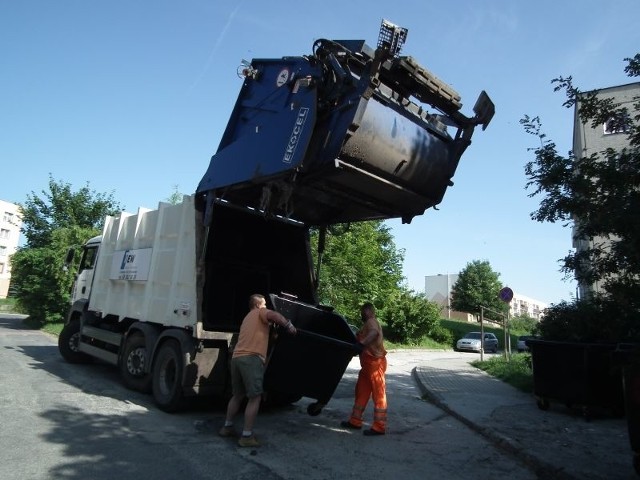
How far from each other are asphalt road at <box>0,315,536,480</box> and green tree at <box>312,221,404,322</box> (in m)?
13.3

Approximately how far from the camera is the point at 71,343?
32.0 feet

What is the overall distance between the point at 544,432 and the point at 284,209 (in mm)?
4358

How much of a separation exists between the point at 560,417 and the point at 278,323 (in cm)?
444

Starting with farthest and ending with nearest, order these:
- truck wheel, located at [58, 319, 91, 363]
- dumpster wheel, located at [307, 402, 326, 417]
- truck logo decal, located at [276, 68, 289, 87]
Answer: truck wheel, located at [58, 319, 91, 363], dumpster wheel, located at [307, 402, 326, 417], truck logo decal, located at [276, 68, 289, 87]

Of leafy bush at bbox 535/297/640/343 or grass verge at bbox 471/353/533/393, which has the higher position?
leafy bush at bbox 535/297/640/343

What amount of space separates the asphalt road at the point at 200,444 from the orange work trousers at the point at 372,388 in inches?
11.3

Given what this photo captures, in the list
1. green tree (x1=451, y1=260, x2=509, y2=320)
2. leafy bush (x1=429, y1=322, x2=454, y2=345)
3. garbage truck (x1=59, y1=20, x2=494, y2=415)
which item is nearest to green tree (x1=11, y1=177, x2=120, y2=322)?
garbage truck (x1=59, y1=20, x2=494, y2=415)

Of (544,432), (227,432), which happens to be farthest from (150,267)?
(544,432)

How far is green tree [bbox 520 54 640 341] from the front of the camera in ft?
13.1

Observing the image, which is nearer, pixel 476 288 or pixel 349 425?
pixel 349 425

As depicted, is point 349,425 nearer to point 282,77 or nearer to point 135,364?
point 135,364

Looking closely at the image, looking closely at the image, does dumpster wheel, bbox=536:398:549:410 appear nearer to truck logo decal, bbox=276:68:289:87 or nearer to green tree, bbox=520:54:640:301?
green tree, bbox=520:54:640:301

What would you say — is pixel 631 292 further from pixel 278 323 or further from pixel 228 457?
pixel 228 457

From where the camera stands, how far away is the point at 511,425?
20.2 feet
